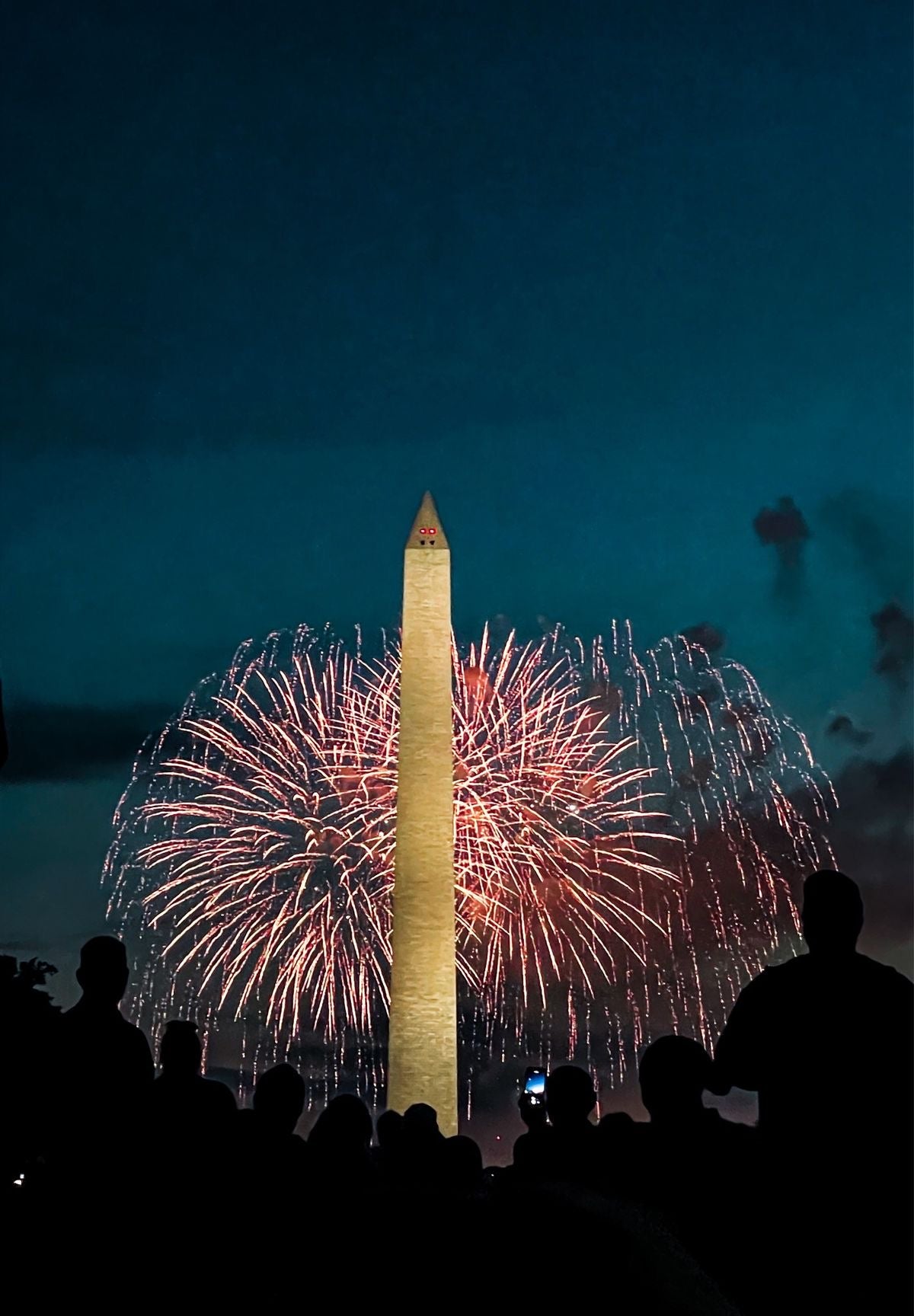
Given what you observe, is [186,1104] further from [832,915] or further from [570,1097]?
[832,915]

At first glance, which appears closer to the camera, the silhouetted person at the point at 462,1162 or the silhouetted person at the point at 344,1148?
the silhouetted person at the point at 344,1148

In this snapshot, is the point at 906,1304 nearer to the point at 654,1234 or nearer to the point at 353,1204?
the point at 353,1204

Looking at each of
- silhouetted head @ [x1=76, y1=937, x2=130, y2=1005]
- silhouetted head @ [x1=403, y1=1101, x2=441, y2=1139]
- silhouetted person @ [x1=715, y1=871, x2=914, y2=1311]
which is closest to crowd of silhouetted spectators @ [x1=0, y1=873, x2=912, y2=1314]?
silhouetted person @ [x1=715, y1=871, x2=914, y2=1311]

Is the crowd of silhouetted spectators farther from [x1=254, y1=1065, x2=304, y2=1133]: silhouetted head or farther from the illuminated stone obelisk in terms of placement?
the illuminated stone obelisk

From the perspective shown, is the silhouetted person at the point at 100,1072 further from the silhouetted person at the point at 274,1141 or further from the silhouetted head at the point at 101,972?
the silhouetted person at the point at 274,1141

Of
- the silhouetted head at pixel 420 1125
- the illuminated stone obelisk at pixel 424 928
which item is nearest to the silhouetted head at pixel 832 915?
the silhouetted head at pixel 420 1125

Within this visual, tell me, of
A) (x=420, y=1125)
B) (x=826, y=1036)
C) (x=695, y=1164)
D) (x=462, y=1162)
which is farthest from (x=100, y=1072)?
(x=826, y=1036)

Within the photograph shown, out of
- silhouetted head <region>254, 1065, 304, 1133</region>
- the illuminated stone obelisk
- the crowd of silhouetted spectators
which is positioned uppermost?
the illuminated stone obelisk
